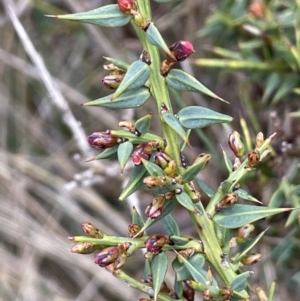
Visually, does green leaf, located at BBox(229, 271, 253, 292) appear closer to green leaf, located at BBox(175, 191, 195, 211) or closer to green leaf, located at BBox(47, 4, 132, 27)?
green leaf, located at BBox(175, 191, 195, 211)

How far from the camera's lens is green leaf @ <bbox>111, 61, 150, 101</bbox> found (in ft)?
1.80

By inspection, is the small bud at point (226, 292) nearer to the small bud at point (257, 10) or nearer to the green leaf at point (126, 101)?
the green leaf at point (126, 101)

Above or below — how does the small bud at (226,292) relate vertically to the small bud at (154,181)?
below

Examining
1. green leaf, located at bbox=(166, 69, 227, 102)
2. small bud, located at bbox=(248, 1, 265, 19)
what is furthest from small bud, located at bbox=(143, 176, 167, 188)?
small bud, located at bbox=(248, 1, 265, 19)

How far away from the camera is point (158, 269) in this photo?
24.8 inches

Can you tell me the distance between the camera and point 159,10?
2061 millimetres

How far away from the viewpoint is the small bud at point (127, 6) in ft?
1.88

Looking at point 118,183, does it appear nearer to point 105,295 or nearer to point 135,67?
point 105,295

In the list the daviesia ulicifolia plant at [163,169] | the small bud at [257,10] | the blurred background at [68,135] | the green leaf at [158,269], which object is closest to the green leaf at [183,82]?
the daviesia ulicifolia plant at [163,169]

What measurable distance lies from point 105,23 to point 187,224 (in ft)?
3.81

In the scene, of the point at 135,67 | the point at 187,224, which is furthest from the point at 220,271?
the point at 187,224

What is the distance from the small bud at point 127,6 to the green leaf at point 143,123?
0.12m

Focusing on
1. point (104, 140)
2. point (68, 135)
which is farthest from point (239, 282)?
point (68, 135)

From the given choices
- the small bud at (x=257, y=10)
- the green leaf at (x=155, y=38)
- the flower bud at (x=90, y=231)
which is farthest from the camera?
the small bud at (x=257, y=10)
